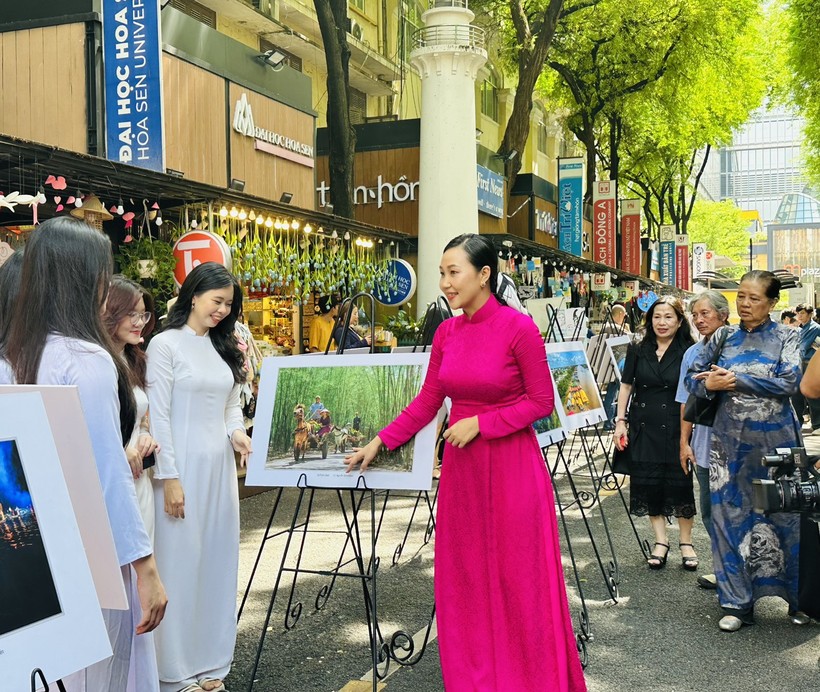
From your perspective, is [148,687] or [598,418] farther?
[598,418]

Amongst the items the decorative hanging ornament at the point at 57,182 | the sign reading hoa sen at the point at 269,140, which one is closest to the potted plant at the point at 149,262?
the decorative hanging ornament at the point at 57,182

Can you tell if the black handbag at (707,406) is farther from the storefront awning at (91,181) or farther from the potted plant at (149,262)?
the potted plant at (149,262)

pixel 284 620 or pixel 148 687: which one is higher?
pixel 148 687

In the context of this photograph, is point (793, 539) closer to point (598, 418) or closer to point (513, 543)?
point (598, 418)

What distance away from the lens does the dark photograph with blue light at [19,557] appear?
6.24 feet

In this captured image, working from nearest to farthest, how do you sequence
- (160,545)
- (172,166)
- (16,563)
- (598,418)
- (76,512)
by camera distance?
(16,563) < (76,512) < (160,545) < (598,418) < (172,166)

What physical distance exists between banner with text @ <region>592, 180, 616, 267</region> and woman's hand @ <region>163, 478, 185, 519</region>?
93.6 feet

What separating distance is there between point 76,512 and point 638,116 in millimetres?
33384

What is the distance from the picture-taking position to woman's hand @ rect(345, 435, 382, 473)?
429cm

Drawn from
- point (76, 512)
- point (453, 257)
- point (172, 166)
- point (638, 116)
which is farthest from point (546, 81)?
point (76, 512)

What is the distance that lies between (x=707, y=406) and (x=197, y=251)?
600cm

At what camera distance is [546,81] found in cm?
3266

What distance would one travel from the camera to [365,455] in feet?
14.1

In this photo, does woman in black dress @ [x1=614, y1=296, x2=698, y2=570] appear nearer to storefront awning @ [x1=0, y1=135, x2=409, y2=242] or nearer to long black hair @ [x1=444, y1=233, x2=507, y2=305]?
long black hair @ [x1=444, y1=233, x2=507, y2=305]
